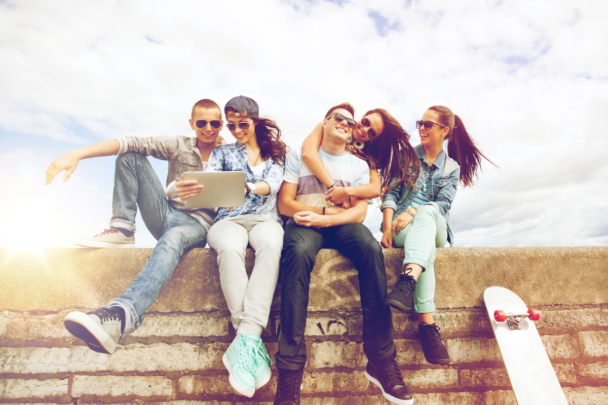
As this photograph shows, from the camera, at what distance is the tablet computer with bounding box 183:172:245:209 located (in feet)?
6.77

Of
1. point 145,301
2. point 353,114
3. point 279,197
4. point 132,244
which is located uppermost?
point 353,114

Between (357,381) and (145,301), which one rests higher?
(145,301)

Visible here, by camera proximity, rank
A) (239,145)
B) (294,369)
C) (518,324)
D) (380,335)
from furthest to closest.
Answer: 1. (239,145)
2. (518,324)
3. (380,335)
4. (294,369)

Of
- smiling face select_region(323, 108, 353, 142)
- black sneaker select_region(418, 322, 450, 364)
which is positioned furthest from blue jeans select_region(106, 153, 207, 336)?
black sneaker select_region(418, 322, 450, 364)

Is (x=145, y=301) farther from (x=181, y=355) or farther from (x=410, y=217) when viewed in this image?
(x=410, y=217)

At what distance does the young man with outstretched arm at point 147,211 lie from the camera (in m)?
1.75

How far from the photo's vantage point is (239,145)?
260 centimetres

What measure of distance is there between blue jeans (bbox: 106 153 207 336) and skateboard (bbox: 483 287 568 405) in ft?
7.48

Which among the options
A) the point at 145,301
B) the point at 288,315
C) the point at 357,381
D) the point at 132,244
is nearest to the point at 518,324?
the point at 357,381

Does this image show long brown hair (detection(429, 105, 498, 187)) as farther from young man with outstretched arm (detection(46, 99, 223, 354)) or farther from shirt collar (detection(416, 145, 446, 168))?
young man with outstretched arm (detection(46, 99, 223, 354))

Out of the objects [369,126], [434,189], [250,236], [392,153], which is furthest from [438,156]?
[250,236]

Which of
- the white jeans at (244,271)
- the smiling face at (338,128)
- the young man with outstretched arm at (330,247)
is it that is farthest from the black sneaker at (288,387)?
the smiling face at (338,128)

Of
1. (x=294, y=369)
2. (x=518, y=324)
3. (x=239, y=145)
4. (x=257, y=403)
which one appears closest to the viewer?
(x=294, y=369)

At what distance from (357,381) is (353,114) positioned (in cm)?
207
